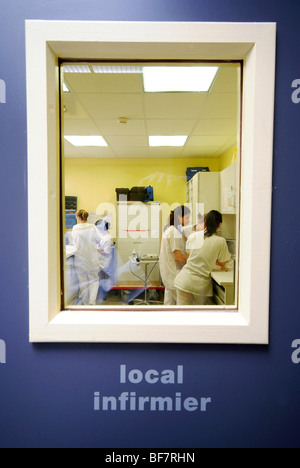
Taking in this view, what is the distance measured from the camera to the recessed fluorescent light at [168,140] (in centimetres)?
404

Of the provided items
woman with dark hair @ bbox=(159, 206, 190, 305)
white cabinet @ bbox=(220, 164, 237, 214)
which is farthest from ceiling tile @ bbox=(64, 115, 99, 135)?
white cabinet @ bbox=(220, 164, 237, 214)

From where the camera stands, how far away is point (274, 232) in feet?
3.45

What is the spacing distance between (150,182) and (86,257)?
105 inches

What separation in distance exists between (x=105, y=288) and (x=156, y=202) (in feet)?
6.46

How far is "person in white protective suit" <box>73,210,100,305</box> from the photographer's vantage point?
10.7 ft

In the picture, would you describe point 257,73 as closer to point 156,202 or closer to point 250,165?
point 250,165

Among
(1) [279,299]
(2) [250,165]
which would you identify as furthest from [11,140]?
(1) [279,299]

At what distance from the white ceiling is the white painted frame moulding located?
30.5 inches

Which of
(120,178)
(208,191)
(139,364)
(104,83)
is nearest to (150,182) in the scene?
(120,178)

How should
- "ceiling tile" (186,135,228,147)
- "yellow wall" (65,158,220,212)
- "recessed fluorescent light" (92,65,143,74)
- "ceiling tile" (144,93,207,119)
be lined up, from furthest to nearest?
"yellow wall" (65,158,220,212) < "ceiling tile" (186,135,228,147) < "ceiling tile" (144,93,207,119) < "recessed fluorescent light" (92,65,143,74)

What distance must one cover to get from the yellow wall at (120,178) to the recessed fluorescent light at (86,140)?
1.01 metres

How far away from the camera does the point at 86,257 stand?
337 centimetres

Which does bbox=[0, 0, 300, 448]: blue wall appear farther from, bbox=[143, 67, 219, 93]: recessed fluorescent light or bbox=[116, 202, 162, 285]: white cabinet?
bbox=[116, 202, 162, 285]: white cabinet

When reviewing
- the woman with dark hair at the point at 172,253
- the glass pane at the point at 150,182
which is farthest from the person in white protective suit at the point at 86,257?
the woman with dark hair at the point at 172,253
